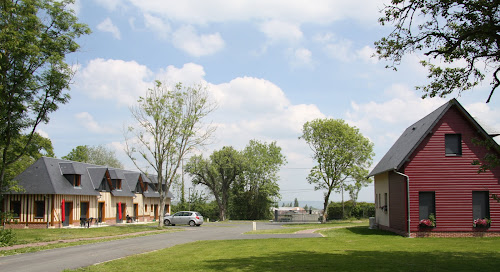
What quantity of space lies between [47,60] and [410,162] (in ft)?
68.3

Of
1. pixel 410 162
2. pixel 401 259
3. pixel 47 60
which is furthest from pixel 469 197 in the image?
pixel 47 60

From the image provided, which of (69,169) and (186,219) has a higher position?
(69,169)

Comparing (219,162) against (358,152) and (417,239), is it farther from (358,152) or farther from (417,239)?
(417,239)

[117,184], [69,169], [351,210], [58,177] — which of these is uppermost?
[69,169]

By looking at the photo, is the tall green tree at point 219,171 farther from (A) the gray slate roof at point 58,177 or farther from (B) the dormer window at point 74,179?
(B) the dormer window at point 74,179

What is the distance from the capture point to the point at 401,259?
1384 cm

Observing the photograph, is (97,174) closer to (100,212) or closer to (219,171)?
(100,212)

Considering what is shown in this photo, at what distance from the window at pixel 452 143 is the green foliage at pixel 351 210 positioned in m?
29.3

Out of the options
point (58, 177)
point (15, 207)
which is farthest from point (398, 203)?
point (15, 207)

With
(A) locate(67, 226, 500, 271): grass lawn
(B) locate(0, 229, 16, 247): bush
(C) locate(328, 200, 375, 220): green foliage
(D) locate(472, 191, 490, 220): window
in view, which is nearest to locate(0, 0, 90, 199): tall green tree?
(B) locate(0, 229, 16, 247): bush

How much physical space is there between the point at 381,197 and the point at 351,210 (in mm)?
24179

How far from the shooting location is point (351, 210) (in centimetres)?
5316

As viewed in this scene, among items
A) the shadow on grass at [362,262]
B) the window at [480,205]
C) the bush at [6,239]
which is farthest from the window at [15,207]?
the window at [480,205]

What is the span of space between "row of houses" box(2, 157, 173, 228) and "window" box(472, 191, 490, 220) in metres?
27.0
